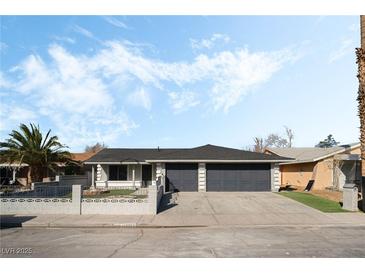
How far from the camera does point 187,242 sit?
11.0m

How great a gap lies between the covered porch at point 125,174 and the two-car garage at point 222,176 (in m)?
4.32

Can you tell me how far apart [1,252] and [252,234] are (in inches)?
298

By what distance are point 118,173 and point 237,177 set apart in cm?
1086

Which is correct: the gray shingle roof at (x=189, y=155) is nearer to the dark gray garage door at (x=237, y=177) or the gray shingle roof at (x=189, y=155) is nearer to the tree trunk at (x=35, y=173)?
the dark gray garage door at (x=237, y=177)

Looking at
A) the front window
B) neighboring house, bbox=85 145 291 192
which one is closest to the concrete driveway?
neighboring house, bbox=85 145 291 192

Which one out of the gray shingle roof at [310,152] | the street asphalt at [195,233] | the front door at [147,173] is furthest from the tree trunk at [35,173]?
the gray shingle roof at [310,152]

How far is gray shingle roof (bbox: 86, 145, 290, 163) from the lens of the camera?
92.7 ft

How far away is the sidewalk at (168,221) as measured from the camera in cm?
1434

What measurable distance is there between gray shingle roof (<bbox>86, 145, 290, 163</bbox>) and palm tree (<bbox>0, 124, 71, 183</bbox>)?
3430 mm

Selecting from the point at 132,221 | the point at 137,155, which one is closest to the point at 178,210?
the point at 132,221

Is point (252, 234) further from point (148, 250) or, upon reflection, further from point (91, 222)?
point (91, 222)

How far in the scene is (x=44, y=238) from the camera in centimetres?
1171

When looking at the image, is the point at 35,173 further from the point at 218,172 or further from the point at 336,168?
the point at 336,168

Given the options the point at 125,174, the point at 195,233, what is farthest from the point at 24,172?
the point at 195,233
